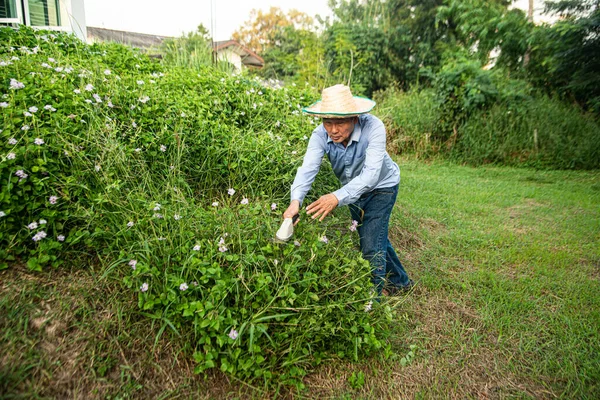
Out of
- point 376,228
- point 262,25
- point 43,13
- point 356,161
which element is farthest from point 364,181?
point 262,25

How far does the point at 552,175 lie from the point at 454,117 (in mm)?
2310

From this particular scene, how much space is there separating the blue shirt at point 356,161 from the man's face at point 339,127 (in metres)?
0.06

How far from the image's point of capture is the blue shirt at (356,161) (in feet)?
8.46

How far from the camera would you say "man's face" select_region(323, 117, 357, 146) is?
268cm

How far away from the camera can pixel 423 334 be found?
278cm

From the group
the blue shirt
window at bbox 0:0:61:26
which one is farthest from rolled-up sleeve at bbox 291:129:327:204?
window at bbox 0:0:61:26

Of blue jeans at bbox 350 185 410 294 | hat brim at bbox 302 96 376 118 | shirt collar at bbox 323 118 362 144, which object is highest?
hat brim at bbox 302 96 376 118

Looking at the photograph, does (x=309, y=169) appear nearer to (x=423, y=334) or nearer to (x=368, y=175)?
(x=368, y=175)

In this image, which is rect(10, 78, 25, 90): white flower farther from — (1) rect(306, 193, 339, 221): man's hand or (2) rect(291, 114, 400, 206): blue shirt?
→ (1) rect(306, 193, 339, 221): man's hand

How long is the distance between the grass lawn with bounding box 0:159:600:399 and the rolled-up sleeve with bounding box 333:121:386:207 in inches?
33.2

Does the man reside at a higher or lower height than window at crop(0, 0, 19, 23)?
lower

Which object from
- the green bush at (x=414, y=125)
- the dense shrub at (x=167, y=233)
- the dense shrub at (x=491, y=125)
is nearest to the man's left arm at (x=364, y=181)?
the dense shrub at (x=167, y=233)

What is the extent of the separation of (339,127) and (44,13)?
25.0ft

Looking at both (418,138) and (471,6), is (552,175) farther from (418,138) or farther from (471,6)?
(471,6)
